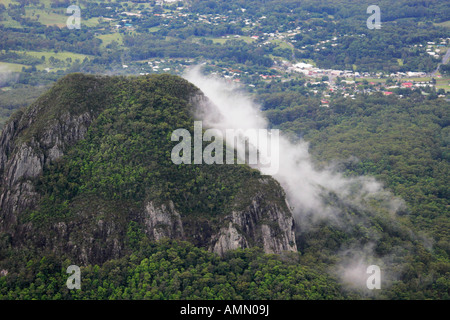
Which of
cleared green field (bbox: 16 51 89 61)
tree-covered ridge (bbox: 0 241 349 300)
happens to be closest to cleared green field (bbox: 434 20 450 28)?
cleared green field (bbox: 16 51 89 61)

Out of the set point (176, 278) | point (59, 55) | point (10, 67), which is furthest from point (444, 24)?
point (176, 278)

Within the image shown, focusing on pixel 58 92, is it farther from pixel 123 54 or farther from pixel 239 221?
pixel 123 54

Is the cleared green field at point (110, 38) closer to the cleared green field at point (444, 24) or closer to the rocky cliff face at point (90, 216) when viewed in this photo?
the cleared green field at point (444, 24)

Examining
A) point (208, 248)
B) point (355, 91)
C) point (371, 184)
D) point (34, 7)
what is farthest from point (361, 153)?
point (34, 7)

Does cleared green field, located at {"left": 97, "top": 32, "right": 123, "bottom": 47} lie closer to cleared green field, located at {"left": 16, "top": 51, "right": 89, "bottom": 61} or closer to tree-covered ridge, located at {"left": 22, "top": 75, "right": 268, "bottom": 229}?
cleared green field, located at {"left": 16, "top": 51, "right": 89, "bottom": 61}

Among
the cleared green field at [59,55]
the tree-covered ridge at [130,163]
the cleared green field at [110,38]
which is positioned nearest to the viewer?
the tree-covered ridge at [130,163]

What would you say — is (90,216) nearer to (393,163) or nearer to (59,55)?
(393,163)

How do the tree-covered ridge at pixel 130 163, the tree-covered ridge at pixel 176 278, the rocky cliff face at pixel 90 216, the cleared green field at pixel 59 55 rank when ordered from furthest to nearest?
the cleared green field at pixel 59 55, the tree-covered ridge at pixel 130 163, the rocky cliff face at pixel 90 216, the tree-covered ridge at pixel 176 278

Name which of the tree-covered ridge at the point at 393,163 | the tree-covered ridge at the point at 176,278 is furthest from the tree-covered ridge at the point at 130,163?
the tree-covered ridge at the point at 393,163
